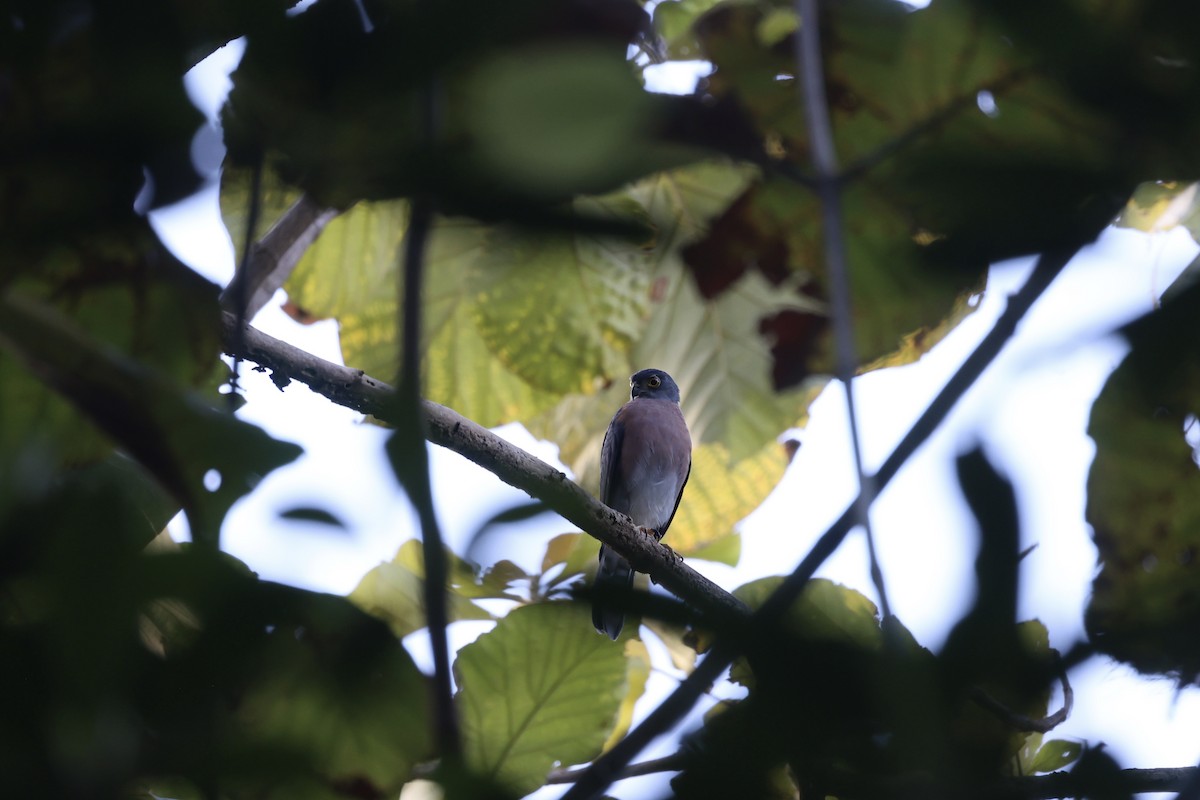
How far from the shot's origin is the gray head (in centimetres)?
727

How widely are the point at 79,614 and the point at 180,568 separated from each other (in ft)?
0.24

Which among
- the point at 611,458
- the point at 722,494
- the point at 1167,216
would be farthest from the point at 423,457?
the point at 611,458

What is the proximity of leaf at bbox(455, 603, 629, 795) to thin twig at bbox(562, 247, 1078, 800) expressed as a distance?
1.70ft

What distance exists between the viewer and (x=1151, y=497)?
1477mm

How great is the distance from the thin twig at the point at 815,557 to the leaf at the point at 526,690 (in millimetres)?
518

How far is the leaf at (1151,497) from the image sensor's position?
81cm

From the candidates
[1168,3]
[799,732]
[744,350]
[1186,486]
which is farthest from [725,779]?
[744,350]

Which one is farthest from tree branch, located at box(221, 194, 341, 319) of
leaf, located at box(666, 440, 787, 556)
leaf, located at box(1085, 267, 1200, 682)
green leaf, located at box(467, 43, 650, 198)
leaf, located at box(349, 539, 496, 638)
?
leaf, located at box(666, 440, 787, 556)

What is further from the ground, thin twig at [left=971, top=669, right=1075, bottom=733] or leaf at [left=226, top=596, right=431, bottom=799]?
leaf at [left=226, top=596, right=431, bottom=799]

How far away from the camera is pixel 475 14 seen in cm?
70

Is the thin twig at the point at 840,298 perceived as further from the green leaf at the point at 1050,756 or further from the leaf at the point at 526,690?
the green leaf at the point at 1050,756

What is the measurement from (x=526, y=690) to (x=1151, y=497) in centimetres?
95

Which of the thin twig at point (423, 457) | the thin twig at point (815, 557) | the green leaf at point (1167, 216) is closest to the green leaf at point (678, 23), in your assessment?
the green leaf at point (1167, 216)

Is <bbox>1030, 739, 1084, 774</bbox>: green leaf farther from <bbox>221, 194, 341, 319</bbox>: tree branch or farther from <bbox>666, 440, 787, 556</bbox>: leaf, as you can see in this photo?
<bbox>666, 440, 787, 556</bbox>: leaf
